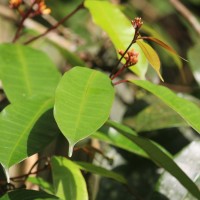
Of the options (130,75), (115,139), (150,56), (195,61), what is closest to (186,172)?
(115,139)

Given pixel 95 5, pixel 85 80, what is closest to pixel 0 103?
pixel 95 5

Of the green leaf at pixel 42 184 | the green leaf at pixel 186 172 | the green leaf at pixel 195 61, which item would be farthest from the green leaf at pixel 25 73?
the green leaf at pixel 195 61

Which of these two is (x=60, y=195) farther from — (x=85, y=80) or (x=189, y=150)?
(x=189, y=150)

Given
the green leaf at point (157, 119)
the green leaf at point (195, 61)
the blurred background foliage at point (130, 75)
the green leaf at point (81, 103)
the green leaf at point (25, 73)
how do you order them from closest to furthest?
1. the green leaf at point (81, 103)
2. the green leaf at point (25, 73)
3. the green leaf at point (157, 119)
4. the blurred background foliage at point (130, 75)
5. the green leaf at point (195, 61)

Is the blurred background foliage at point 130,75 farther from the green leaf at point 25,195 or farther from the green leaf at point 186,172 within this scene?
the green leaf at point 25,195

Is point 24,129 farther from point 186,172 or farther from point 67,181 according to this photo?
point 186,172

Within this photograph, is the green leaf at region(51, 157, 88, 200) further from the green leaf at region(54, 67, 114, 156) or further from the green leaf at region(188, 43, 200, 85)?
the green leaf at region(188, 43, 200, 85)
